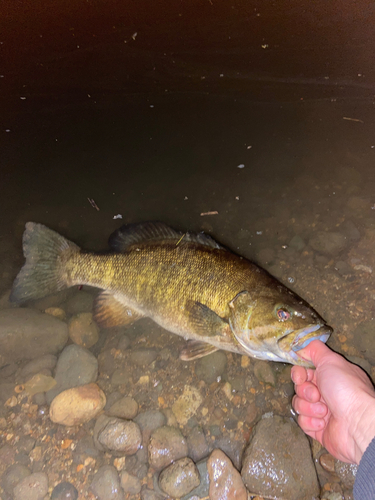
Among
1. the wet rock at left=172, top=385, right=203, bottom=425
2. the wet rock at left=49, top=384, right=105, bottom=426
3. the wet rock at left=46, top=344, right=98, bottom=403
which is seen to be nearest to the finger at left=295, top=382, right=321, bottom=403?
the wet rock at left=172, top=385, right=203, bottom=425

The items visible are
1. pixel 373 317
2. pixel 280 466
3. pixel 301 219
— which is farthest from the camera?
pixel 301 219

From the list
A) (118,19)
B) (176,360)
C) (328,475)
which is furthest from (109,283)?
(118,19)

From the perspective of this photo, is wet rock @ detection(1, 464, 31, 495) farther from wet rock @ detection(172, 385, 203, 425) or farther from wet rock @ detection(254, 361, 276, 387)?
wet rock @ detection(254, 361, 276, 387)

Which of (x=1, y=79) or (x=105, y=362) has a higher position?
(x=1, y=79)

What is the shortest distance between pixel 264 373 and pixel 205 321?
2.78 ft

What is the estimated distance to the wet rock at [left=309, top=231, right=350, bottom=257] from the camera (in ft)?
10.1

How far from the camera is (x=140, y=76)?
13.4ft

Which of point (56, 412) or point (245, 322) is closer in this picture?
point (245, 322)

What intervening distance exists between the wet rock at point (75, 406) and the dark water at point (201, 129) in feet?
2.61

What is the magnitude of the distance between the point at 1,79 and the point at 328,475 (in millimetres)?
6231

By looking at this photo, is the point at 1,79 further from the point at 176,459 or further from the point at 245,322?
the point at 176,459

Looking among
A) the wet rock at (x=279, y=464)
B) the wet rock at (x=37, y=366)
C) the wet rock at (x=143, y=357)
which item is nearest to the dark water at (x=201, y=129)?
the wet rock at (x=143, y=357)

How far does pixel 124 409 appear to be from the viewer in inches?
102

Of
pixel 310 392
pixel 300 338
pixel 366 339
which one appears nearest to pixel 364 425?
pixel 310 392
